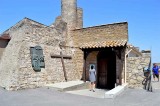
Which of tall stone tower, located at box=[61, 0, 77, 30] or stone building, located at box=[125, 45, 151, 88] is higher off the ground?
tall stone tower, located at box=[61, 0, 77, 30]

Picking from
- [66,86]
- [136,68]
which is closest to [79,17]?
[136,68]

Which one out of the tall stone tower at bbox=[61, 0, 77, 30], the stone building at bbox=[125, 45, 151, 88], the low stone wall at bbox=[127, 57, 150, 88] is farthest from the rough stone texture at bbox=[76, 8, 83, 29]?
the low stone wall at bbox=[127, 57, 150, 88]

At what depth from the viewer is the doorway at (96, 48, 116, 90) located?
47.4 ft

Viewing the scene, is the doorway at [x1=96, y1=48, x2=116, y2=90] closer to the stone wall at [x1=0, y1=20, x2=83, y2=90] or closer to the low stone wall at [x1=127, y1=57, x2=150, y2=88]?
the stone wall at [x1=0, y1=20, x2=83, y2=90]

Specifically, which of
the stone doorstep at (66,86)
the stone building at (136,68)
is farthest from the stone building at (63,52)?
the stone doorstep at (66,86)

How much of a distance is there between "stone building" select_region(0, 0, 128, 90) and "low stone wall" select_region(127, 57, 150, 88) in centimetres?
48

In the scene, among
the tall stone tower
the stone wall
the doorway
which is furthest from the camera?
the tall stone tower

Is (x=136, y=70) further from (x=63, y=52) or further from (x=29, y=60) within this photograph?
(x=29, y=60)

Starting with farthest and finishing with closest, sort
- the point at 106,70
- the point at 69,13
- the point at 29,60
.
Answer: the point at 69,13, the point at 106,70, the point at 29,60

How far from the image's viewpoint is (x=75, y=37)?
1596 centimetres

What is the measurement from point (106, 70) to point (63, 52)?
11.5 ft

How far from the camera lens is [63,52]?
48.3ft

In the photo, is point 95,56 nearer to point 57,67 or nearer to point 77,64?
point 77,64

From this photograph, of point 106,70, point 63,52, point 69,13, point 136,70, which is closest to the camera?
point 136,70
